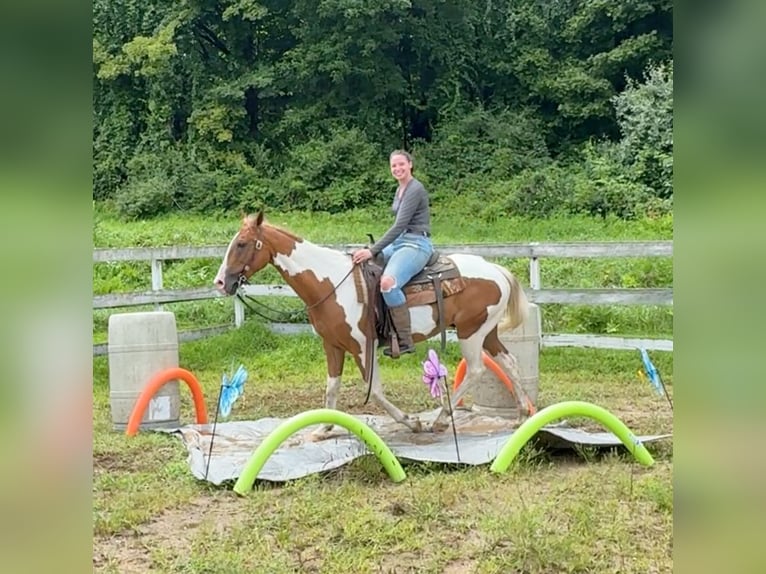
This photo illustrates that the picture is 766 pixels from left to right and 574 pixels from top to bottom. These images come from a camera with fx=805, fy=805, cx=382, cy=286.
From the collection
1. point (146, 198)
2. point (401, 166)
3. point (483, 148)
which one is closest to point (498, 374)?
point (401, 166)

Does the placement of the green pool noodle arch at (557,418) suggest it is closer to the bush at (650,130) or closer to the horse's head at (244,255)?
the horse's head at (244,255)

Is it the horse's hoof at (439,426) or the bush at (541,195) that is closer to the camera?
the horse's hoof at (439,426)

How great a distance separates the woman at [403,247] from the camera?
5438 mm

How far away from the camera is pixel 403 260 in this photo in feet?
17.9

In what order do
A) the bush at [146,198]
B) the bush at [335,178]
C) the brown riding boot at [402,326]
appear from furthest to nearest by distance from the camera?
the bush at [335,178] < the bush at [146,198] < the brown riding boot at [402,326]

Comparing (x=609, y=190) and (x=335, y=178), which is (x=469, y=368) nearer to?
(x=609, y=190)

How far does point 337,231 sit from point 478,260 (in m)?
9.92

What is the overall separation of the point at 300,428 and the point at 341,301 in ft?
5.11

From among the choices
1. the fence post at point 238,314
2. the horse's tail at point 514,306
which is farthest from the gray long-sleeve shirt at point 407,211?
the fence post at point 238,314

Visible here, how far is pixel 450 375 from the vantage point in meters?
7.98

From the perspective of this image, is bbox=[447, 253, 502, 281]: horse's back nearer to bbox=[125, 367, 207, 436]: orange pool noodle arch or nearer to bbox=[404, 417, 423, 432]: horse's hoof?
bbox=[404, 417, 423, 432]: horse's hoof

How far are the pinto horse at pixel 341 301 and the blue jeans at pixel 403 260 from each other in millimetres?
173

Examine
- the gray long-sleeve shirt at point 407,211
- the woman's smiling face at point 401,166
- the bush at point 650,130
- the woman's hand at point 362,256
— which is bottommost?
the woman's hand at point 362,256
